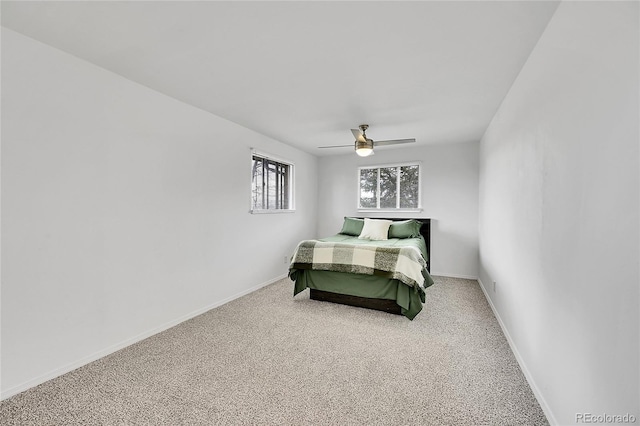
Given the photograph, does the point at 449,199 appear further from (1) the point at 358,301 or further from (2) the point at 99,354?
(2) the point at 99,354

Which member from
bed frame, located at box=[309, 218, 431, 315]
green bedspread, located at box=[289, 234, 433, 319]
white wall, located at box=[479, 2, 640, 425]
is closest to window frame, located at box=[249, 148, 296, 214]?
green bedspread, located at box=[289, 234, 433, 319]

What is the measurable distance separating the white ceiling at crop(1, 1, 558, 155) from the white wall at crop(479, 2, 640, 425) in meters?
0.40

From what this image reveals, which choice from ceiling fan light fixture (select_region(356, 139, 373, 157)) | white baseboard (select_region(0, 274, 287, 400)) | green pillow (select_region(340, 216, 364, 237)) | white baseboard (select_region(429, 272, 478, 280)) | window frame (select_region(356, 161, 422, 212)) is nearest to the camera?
white baseboard (select_region(0, 274, 287, 400))

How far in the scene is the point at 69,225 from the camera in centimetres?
213

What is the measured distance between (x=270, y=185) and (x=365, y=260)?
7.14 feet

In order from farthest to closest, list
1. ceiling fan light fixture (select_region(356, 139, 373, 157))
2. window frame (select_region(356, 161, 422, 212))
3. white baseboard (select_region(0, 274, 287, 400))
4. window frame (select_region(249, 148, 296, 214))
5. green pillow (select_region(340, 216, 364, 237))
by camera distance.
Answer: window frame (select_region(356, 161, 422, 212)) < green pillow (select_region(340, 216, 364, 237)) < window frame (select_region(249, 148, 296, 214)) < ceiling fan light fixture (select_region(356, 139, 373, 157)) < white baseboard (select_region(0, 274, 287, 400))

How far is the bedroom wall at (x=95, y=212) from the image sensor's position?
1880 millimetres

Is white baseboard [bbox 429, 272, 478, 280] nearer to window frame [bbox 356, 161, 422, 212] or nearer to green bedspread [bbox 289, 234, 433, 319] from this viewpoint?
window frame [bbox 356, 161, 422, 212]

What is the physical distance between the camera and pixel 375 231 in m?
4.74

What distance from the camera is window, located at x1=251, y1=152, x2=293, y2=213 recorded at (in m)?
4.34

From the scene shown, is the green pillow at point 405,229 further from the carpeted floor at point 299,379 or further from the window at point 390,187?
the carpeted floor at point 299,379

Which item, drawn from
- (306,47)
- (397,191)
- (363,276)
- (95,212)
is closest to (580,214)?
(306,47)

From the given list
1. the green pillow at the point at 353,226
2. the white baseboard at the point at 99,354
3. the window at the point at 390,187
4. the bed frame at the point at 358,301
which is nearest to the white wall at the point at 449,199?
the window at the point at 390,187

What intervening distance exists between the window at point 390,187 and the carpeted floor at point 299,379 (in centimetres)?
271
